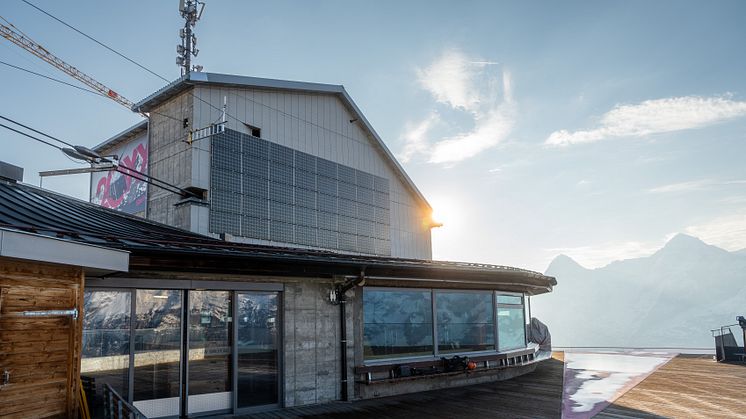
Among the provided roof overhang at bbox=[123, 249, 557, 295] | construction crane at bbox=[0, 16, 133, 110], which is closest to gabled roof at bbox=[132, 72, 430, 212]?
roof overhang at bbox=[123, 249, 557, 295]

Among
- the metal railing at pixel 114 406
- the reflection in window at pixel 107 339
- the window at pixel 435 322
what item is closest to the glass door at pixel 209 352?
the reflection in window at pixel 107 339

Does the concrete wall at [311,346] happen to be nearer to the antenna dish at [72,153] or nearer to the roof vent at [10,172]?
the roof vent at [10,172]

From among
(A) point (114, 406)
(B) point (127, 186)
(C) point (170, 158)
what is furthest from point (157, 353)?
(B) point (127, 186)

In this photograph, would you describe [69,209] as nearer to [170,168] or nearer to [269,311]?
[269,311]

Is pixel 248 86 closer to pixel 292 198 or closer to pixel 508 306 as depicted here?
pixel 292 198

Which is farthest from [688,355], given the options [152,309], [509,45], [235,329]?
[152,309]

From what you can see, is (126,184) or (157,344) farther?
(126,184)

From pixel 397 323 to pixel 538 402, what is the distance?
3262 millimetres

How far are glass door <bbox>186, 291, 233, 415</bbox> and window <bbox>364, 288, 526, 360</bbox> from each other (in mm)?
3002

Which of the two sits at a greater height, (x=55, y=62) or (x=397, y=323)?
(x=55, y=62)

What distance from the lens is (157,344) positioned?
8.35m

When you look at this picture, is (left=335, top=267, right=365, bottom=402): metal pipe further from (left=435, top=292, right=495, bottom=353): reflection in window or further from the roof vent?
the roof vent

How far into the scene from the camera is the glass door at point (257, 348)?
9219 mm

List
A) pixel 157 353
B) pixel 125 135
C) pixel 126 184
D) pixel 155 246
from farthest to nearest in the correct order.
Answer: pixel 125 135
pixel 126 184
pixel 157 353
pixel 155 246
